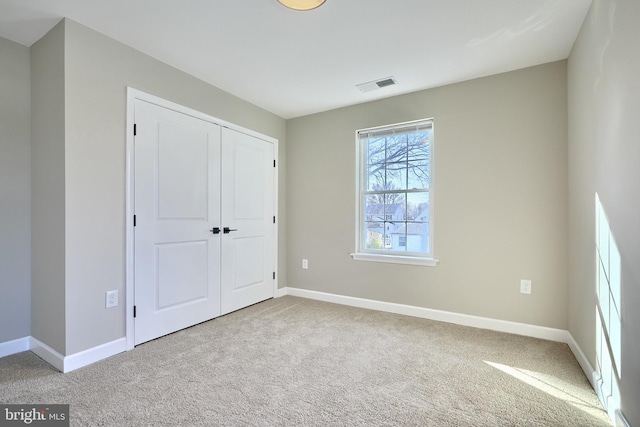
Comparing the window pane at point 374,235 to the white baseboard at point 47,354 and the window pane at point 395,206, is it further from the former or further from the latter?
the white baseboard at point 47,354

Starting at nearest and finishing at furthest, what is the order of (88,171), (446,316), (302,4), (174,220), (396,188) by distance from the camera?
(302,4), (88,171), (174,220), (446,316), (396,188)

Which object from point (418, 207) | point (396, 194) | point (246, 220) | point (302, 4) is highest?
point (302, 4)

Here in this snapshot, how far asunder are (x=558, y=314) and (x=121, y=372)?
134 inches

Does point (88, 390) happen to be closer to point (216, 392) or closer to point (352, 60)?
point (216, 392)

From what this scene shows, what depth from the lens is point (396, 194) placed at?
3.44 m

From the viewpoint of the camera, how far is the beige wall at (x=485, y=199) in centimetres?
261

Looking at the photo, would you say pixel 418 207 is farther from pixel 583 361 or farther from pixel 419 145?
pixel 583 361

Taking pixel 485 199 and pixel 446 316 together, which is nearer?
pixel 485 199

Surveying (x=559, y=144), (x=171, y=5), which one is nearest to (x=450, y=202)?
(x=559, y=144)

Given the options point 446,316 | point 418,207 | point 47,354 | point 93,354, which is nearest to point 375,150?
point 418,207

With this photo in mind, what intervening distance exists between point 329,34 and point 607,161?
192cm

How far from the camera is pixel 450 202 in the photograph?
10.1 ft

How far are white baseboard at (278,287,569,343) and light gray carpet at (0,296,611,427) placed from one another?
99 millimetres

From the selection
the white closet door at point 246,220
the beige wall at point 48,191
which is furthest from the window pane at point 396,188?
the beige wall at point 48,191
